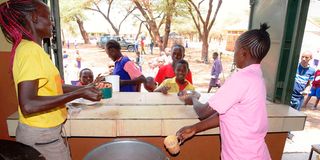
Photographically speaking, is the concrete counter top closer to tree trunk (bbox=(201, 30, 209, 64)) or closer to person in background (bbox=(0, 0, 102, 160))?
person in background (bbox=(0, 0, 102, 160))

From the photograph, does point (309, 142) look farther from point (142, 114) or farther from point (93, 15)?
point (93, 15)

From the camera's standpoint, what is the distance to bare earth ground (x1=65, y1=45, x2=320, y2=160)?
11.9 feet

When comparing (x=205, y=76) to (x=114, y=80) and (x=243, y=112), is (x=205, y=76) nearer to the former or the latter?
(x=114, y=80)

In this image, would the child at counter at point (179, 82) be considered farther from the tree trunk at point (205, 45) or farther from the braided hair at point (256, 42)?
the tree trunk at point (205, 45)

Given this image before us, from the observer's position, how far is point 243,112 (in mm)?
1237

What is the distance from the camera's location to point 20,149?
1.14 meters

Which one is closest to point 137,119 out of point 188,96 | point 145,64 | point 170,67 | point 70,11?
point 188,96

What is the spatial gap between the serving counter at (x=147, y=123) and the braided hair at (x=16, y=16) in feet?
2.21

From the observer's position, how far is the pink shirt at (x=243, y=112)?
3.92ft

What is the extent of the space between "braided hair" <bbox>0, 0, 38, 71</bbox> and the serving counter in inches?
26.6

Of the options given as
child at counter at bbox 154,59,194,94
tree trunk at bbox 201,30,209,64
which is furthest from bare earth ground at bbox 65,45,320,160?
child at counter at bbox 154,59,194,94

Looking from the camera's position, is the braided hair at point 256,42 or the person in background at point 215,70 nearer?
the braided hair at point 256,42

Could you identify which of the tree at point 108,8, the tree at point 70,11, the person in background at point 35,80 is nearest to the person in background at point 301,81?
the person in background at point 35,80

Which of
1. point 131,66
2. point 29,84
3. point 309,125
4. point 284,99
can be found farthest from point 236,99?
point 309,125
